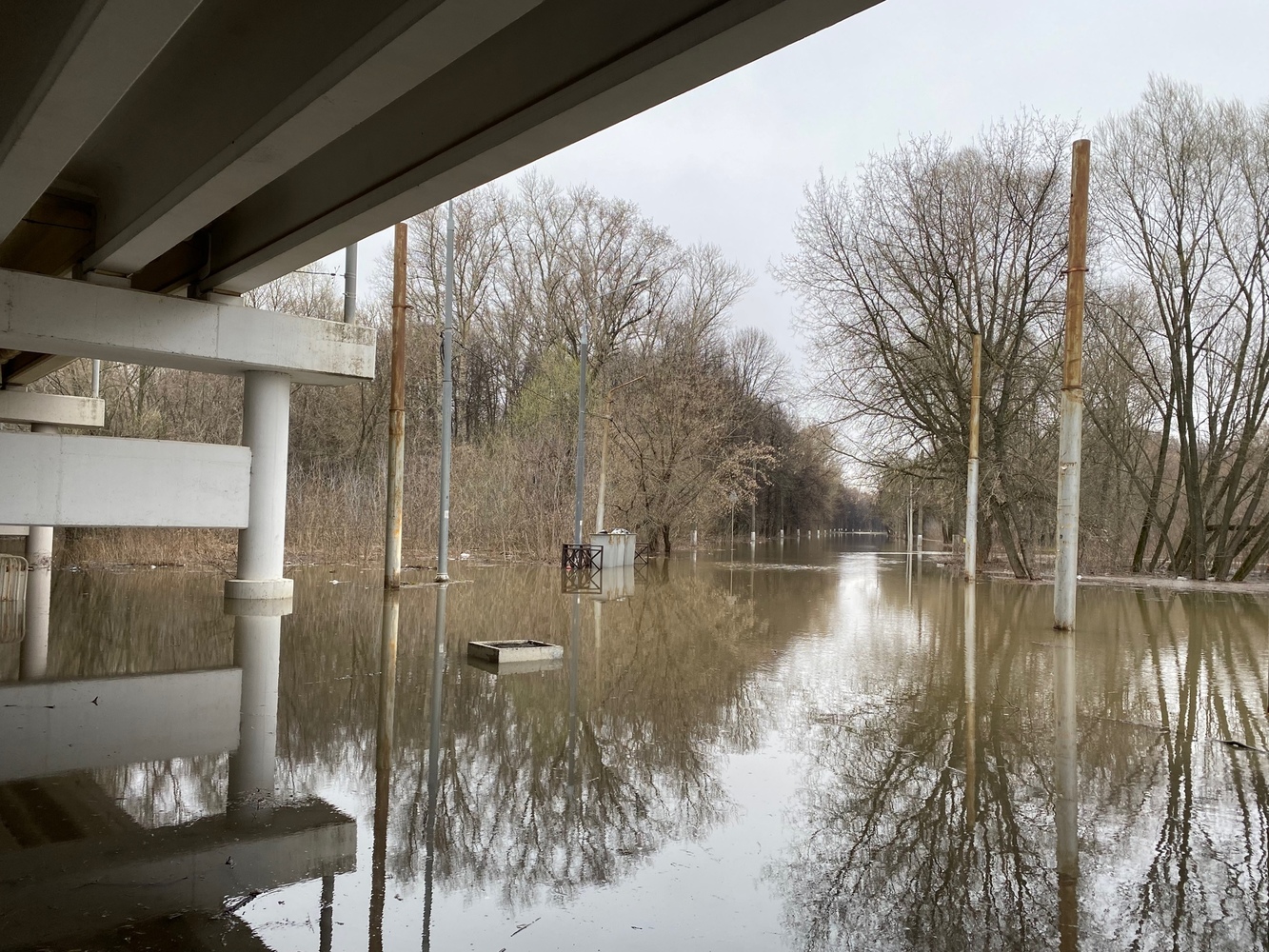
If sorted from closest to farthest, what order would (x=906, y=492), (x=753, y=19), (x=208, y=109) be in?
(x=753, y=19) → (x=208, y=109) → (x=906, y=492)

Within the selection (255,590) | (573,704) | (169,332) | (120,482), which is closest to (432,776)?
(573,704)

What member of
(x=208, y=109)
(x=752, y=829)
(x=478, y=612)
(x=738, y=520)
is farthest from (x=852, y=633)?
(x=738, y=520)

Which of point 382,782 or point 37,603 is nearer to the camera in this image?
point 382,782

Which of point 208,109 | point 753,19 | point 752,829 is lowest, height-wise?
point 752,829

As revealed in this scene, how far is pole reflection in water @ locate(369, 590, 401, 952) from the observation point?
379 cm

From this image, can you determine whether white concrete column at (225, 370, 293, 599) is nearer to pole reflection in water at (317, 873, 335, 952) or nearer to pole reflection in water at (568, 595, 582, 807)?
pole reflection in water at (568, 595, 582, 807)

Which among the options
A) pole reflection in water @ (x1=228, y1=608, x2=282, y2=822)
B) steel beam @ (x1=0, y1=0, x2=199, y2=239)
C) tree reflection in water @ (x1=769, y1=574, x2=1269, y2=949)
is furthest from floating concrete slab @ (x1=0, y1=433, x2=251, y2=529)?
tree reflection in water @ (x1=769, y1=574, x2=1269, y2=949)

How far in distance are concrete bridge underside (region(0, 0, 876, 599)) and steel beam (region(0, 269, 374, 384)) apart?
0.03 metres

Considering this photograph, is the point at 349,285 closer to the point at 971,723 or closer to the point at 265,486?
the point at 265,486

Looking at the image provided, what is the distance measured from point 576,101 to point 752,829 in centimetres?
494

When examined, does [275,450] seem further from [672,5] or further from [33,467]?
[672,5]

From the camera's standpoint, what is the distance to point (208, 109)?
8.48 m

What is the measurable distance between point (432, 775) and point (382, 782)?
11.7 inches

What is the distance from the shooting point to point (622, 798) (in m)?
5.45
